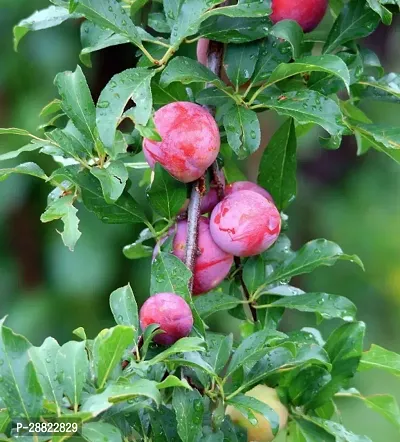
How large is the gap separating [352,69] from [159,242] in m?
0.23

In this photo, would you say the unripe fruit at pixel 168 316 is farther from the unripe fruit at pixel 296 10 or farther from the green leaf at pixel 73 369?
the unripe fruit at pixel 296 10

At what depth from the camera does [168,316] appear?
592mm

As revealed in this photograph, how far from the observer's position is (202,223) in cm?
71

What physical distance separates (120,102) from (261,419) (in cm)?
30

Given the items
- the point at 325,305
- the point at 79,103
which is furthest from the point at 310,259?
the point at 79,103

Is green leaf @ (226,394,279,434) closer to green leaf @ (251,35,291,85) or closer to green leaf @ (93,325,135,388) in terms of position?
green leaf @ (93,325,135,388)

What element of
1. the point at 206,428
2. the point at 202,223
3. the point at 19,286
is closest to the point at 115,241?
the point at 19,286

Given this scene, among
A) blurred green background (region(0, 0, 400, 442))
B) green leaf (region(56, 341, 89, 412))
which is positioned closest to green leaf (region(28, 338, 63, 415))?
green leaf (region(56, 341, 89, 412))

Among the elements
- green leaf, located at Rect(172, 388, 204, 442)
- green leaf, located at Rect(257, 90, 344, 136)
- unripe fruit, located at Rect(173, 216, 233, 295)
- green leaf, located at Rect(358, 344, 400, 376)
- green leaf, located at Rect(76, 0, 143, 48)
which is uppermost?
green leaf, located at Rect(76, 0, 143, 48)

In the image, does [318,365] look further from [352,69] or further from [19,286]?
[19,286]

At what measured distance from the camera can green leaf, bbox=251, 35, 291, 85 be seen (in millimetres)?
670

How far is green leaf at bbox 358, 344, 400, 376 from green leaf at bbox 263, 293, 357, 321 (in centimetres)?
4

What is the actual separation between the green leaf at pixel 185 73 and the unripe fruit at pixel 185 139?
0.09ft

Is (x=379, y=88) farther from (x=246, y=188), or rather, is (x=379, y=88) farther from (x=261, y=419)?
(x=261, y=419)
